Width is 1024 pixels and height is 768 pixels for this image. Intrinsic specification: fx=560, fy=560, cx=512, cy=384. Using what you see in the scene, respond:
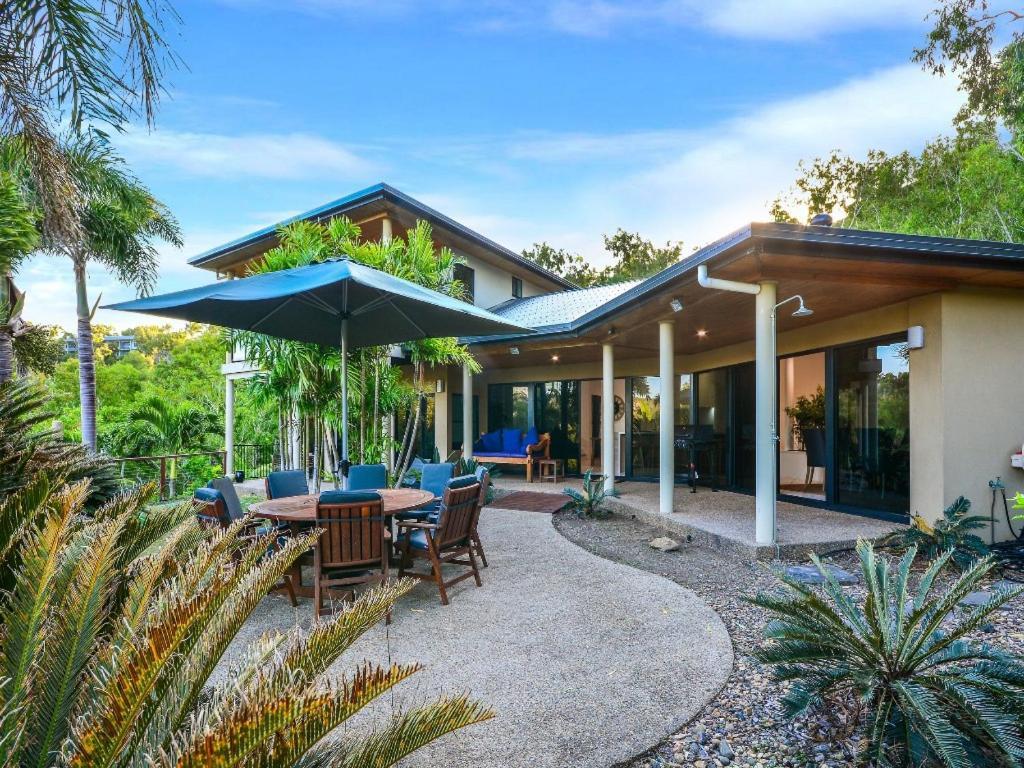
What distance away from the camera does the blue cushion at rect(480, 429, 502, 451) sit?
12469mm

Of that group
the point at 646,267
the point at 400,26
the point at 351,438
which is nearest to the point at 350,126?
the point at 400,26

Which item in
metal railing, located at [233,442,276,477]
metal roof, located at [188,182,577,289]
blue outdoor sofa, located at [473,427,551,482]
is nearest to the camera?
metal roof, located at [188,182,577,289]

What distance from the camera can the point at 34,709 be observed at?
1369 mm

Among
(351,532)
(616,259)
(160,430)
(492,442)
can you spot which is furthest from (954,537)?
(616,259)

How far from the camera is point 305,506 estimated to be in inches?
178

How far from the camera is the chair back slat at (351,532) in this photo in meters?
3.81

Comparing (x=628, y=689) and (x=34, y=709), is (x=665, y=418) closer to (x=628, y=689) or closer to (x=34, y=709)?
(x=628, y=689)

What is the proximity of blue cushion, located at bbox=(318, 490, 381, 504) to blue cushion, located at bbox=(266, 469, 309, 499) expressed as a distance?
6.24ft

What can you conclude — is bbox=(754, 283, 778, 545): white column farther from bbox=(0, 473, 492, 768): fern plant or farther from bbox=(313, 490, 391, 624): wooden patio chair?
bbox=(0, 473, 492, 768): fern plant

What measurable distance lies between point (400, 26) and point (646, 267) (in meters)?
21.0

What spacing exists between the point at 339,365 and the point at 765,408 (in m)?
5.31

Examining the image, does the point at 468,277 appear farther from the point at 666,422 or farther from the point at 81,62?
the point at 81,62

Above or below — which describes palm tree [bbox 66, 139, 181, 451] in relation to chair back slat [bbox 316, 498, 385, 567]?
above

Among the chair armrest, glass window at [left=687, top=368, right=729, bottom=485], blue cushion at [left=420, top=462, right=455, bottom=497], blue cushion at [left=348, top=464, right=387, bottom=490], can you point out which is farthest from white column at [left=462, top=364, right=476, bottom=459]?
the chair armrest
